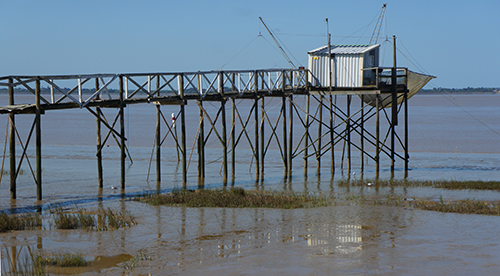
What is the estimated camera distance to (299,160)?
29.3 m

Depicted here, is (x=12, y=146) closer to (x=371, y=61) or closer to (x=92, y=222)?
(x=92, y=222)

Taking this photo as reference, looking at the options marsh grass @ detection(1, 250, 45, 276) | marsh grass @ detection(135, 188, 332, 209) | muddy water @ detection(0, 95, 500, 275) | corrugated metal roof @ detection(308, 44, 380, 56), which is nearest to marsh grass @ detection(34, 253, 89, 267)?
marsh grass @ detection(1, 250, 45, 276)

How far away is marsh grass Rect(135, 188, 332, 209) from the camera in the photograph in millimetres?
15391

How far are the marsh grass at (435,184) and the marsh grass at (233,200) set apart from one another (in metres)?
4.07

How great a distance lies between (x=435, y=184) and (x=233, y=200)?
8.66 metres

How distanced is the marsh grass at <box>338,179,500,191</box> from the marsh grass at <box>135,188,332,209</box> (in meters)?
4.07

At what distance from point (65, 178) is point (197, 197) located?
8.10m

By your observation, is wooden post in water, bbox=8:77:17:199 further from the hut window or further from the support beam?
the hut window

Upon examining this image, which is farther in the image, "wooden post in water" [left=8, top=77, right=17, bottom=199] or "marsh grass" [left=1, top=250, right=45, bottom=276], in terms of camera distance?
"wooden post in water" [left=8, top=77, right=17, bottom=199]

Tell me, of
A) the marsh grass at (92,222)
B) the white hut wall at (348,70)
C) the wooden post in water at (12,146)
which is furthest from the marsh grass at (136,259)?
the white hut wall at (348,70)

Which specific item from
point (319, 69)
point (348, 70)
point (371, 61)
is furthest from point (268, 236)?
point (371, 61)

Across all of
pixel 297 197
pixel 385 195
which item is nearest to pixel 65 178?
pixel 297 197

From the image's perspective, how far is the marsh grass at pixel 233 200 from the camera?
15391 millimetres

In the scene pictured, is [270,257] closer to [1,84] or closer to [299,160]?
[1,84]
